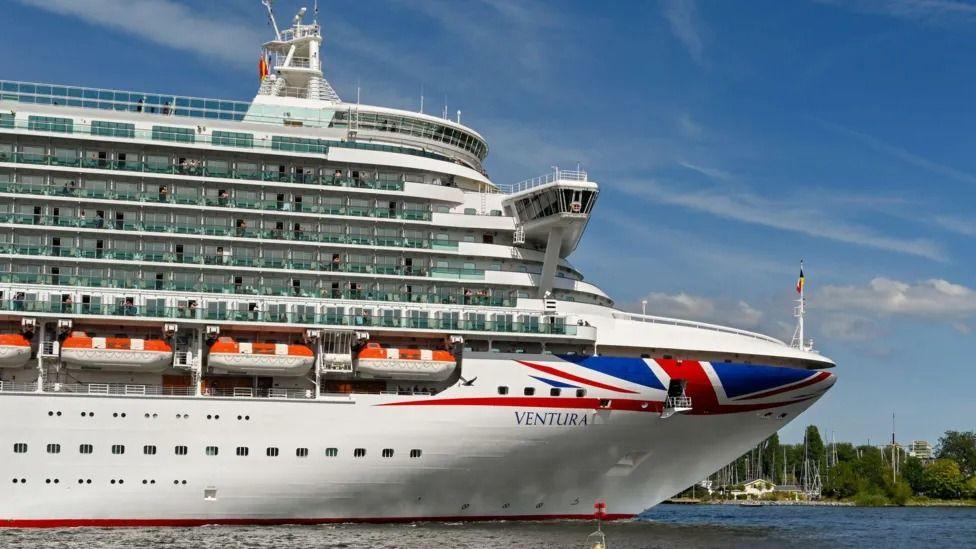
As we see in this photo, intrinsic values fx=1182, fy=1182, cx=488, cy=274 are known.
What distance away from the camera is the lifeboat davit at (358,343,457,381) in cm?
3566

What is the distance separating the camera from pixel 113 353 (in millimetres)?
34469

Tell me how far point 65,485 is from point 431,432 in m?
10.6

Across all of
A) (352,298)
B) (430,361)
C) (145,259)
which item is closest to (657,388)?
(430,361)

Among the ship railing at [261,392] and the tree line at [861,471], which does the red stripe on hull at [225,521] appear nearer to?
the ship railing at [261,392]

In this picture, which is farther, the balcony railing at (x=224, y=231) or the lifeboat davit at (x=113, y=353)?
the balcony railing at (x=224, y=231)

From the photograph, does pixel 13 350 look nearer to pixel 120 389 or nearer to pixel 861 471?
pixel 120 389

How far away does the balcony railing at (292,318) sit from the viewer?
114ft

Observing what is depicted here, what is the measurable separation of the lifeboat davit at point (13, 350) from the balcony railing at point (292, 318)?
88 cm

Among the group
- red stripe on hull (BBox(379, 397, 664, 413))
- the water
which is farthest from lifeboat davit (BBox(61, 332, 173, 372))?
red stripe on hull (BBox(379, 397, 664, 413))

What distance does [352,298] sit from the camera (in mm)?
37500

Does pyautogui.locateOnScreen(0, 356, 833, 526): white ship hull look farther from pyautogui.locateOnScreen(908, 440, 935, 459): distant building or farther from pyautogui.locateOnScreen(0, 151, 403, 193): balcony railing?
pyautogui.locateOnScreen(908, 440, 935, 459): distant building

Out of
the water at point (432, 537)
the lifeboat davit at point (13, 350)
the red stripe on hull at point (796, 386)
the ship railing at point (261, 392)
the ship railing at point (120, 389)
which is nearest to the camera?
the water at point (432, 537)

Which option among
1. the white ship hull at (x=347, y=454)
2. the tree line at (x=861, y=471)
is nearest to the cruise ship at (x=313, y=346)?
the white ship hull at (x=347, y=454)

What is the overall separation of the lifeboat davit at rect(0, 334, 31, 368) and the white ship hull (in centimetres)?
114
